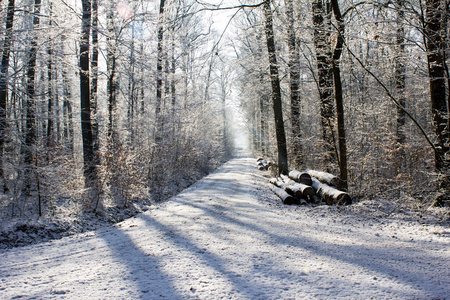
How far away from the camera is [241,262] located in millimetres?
3328

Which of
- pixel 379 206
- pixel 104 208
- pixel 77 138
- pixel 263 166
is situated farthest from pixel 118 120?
pixel 77 138

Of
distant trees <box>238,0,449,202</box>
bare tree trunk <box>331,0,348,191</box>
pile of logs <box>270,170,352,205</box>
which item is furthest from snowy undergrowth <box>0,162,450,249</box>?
bare tree trunk <box>331,0,348,191</box>

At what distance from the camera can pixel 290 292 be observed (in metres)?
2.57

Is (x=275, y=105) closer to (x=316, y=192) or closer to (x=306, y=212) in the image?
(x=316, y=192)

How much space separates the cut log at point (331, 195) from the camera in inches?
258

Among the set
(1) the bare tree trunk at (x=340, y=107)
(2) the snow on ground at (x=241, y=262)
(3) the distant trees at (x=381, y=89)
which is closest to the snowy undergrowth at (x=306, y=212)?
(2) the snow on ground at (x=241, y=262)

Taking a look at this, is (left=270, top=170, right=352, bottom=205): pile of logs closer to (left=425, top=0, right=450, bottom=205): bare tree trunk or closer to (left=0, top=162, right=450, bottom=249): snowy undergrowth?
(left=0, top=162, right=450, bottom=249): snowy undergrowth

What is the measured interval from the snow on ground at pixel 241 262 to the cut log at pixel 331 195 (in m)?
1.02

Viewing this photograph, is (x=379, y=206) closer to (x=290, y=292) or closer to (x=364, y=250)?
(x=364, y=250)

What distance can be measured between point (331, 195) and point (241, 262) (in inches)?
173

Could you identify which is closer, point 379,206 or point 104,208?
point 379,206

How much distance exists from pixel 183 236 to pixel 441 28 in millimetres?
6491

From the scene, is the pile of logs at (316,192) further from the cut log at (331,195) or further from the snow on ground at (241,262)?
the snow on ground at (241,262)

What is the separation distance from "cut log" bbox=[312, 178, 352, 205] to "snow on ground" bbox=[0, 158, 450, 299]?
102 centimetres
